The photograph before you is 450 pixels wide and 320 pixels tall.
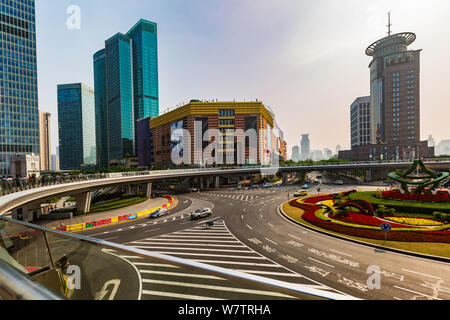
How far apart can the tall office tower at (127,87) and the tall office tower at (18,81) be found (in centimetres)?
5565

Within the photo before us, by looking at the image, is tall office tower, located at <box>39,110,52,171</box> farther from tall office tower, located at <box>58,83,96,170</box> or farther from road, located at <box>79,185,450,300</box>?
road, located at <box>79,185,450,300</box>

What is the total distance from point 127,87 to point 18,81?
2597 inches

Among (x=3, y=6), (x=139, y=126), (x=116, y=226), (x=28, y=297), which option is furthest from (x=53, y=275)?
(x=139, y=126)

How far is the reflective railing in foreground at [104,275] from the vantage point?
6.50 feet

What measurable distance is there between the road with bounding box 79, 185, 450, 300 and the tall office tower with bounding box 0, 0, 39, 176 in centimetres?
8598

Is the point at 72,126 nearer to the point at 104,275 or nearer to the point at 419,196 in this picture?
the point at 104,275

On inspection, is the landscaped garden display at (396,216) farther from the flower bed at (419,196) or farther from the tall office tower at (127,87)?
the tall office tower at (127,87)

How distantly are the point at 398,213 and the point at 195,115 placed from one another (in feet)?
243

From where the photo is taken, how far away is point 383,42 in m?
137

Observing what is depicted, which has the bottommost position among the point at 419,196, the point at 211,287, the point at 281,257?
the point at 281,257

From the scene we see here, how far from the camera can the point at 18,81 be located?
7962 cm

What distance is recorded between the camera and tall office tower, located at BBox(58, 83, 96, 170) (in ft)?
595

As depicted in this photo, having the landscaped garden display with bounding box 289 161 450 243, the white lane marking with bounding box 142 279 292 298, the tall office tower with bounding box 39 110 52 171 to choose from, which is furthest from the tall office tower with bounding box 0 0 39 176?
the tall office tower with bounding box 39 110 52 171

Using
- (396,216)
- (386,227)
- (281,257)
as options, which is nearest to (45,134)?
(281,257)
